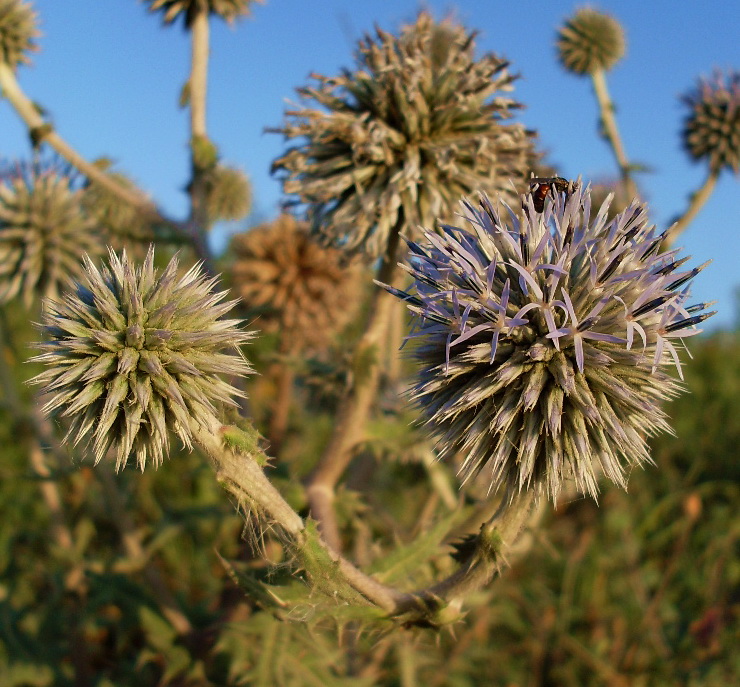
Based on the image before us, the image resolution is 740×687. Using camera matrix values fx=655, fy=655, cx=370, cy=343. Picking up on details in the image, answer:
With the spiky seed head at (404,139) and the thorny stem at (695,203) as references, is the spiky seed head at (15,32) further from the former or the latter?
the thorny stem at (695,203)

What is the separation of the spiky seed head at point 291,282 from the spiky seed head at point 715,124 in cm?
269

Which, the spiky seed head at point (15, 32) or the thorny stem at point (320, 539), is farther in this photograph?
the spiky seed head at point (15, 32)

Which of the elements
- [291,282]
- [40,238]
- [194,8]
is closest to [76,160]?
[40,238]

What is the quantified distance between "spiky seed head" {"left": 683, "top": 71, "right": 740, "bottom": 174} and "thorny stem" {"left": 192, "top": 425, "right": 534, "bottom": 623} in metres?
3.77

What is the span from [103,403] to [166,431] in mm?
240

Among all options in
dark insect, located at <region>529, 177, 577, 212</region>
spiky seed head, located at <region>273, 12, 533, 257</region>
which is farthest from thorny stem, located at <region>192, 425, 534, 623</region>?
spiky seed head, located at <region>273, 12, 533, 257</region>

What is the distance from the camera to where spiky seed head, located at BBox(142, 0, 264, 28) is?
12.8 feet

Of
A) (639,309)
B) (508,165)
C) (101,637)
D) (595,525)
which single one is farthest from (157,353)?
(595,525)

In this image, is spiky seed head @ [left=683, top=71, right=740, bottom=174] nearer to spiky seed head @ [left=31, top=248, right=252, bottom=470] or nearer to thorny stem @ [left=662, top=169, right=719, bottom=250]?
thorny stem @ [left=662, top=169, right=719, bottom=250]

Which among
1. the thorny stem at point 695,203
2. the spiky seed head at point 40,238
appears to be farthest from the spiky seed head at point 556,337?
the spiky seed head at point 40,238

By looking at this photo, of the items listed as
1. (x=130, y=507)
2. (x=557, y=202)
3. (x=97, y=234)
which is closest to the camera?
(x=557, y=202)

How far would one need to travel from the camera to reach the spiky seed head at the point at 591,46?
504 centimetres

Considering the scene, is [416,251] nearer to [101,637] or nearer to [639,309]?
[639,309]

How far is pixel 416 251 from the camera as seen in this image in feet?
7.54
